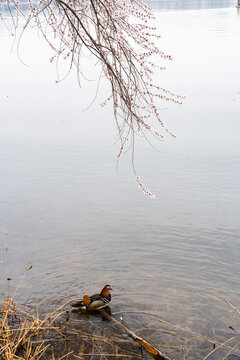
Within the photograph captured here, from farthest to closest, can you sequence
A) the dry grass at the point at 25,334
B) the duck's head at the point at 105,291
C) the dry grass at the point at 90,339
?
the duck's head at the point at 105,291 → the dry grass at the point at 90,339 → the dry grass at the point at 25,334

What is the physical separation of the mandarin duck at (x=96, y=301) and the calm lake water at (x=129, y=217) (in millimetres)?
196

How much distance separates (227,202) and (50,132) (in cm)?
638

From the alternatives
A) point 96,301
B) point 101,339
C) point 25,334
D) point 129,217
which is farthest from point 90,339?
point 129,217

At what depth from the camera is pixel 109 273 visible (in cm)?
715

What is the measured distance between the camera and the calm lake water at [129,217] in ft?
21.1

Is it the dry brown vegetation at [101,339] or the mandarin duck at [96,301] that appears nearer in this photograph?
the dry brown vegetation at [101,339]

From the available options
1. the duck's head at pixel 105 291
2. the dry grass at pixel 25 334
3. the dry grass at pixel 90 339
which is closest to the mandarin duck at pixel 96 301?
the duck's head at pixel 105 291

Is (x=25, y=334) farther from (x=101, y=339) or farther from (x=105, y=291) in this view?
(x=105, y=291)

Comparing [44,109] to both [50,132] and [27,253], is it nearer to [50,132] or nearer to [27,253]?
[50,132]

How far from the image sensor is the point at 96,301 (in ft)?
19.4

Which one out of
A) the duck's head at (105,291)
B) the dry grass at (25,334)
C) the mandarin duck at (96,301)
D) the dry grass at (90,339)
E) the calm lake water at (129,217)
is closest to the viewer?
the dry grass at (25,334)

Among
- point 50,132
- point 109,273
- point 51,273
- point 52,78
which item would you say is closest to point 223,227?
point 109,273

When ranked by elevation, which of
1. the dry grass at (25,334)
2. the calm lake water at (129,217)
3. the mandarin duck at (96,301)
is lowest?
the calm lake water at (129,217)

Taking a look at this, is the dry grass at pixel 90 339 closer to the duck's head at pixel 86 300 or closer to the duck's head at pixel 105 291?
the duck's head at pixel 86 300
